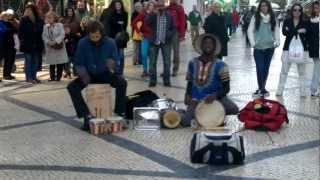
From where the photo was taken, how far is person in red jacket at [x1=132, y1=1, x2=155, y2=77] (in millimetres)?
12788

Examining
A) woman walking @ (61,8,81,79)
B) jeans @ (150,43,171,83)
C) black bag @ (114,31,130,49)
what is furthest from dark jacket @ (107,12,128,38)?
jeans @ (150,43,171,83)

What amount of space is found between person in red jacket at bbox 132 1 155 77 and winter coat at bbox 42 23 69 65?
5.52 feet

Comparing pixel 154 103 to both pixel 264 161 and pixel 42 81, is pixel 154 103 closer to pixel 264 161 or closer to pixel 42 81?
pixel 264 161

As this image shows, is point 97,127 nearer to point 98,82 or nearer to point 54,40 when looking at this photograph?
point 98,82

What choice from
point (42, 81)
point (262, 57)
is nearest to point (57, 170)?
point (262, 57)

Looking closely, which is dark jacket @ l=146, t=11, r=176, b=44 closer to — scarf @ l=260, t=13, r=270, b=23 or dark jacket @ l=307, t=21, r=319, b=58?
scarf @ l=260, t=13, r=270, b=23

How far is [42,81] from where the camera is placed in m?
13.4

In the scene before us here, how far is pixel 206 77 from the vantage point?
820 cm

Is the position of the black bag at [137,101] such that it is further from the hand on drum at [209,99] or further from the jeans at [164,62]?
the jeans at [164,62]

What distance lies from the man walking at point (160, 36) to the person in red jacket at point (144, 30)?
28cm

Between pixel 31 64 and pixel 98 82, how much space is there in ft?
16.5

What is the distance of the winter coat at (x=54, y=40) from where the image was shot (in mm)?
13078

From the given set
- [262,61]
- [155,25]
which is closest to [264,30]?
[262,61]

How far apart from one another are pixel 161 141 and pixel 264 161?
144cm
